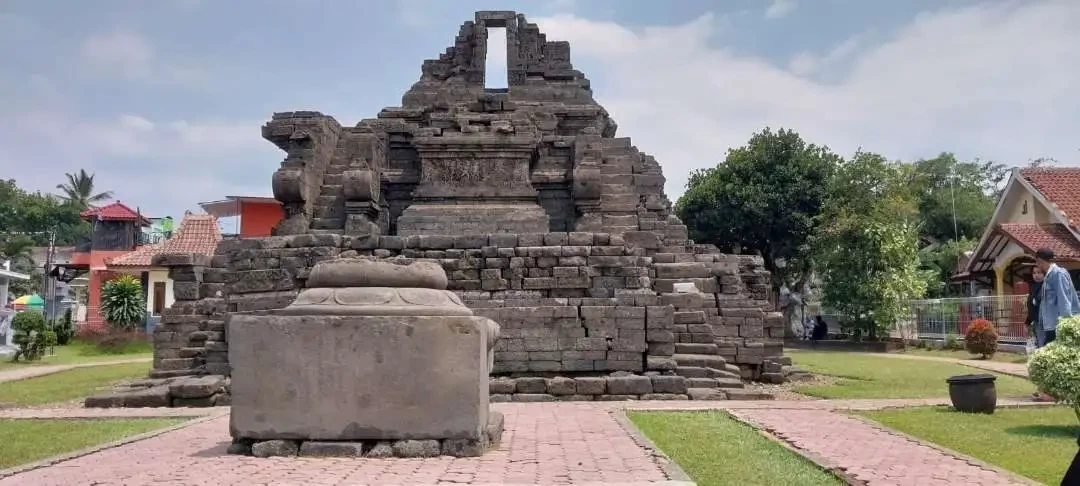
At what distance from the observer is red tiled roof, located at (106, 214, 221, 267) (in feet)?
116

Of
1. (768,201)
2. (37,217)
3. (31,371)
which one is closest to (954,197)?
(768,201)

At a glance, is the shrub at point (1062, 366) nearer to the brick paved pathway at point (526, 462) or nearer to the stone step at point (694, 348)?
the brick paved pathway at point (526, 462)

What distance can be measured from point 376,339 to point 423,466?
1019mm

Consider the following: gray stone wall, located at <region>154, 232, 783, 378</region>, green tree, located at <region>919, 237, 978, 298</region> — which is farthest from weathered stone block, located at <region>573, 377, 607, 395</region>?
green tree, located at <region>919, 237, 978, 298</region>

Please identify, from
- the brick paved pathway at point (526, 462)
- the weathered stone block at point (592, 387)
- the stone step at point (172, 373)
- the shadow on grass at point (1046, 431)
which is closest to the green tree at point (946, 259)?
the weathered stone block at point (592, 387)

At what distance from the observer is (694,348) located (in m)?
12.5

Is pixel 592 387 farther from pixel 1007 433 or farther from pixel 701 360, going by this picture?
pixel 1007 433

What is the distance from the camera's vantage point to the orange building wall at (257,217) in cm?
4284

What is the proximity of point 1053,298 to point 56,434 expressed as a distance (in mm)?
11550

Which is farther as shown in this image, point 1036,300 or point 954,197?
point 954,197

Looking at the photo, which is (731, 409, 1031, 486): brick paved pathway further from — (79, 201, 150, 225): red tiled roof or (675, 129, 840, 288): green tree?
(79, 201, 150, 225): red tiled roof

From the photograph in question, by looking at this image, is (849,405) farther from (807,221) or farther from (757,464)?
(807,221)

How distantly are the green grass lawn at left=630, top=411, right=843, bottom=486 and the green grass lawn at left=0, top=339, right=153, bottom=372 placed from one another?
20360 mm

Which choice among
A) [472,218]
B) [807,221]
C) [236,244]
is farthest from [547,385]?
[807,221]
